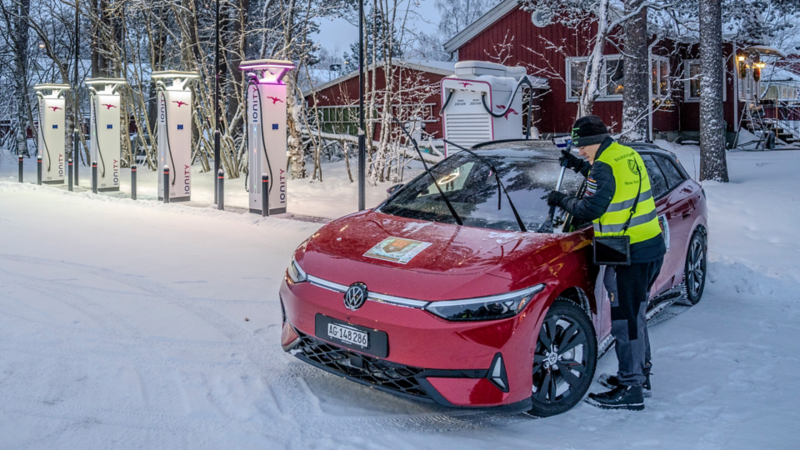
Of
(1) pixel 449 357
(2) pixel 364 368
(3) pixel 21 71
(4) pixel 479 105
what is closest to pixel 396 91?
(4) pixel 479 105

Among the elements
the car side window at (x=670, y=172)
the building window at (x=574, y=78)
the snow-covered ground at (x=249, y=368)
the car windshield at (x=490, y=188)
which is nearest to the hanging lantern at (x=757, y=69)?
→ the building window at (x=574, y=78)

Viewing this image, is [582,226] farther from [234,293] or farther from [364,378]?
[234,293]

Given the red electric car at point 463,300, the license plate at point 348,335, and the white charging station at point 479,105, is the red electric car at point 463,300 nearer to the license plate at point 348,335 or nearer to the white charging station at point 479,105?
the license plate at point 348,335

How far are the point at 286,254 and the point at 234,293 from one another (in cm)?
208

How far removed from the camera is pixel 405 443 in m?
3.64

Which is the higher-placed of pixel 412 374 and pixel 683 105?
pixel 683 105

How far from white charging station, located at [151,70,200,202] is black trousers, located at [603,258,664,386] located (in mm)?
12295

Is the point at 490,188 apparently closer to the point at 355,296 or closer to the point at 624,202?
the point at 624,202

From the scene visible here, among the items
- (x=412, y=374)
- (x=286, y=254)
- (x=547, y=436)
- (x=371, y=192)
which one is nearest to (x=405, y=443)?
(x=412, y=374)

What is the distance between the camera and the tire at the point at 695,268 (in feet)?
20.9

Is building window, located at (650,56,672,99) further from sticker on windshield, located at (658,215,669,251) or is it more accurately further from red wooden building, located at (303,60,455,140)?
sticker on windshield, located at (658,215,669,251)

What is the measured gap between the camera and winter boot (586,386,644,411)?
13.9 feet

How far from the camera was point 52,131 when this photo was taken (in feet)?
64.1

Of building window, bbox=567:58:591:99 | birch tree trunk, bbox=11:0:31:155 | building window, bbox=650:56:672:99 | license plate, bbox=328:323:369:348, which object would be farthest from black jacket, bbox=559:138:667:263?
birch tree trunk, bbox=11:0:31:155
